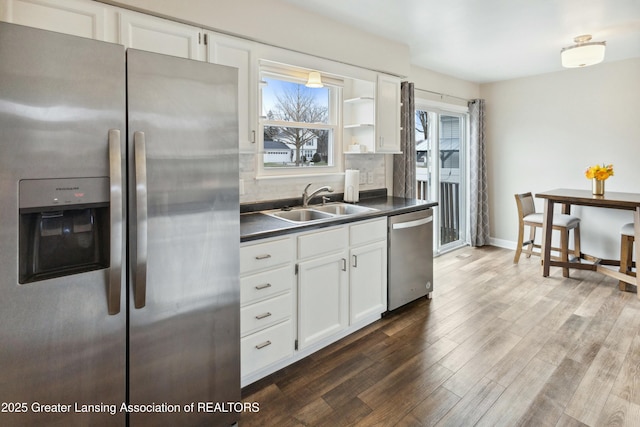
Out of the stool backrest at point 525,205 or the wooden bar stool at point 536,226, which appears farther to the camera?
the stool backrest at point 525,205

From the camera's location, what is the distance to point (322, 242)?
238 centimetres

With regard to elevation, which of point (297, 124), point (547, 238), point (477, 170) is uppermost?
point (297, 124)

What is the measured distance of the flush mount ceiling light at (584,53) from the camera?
3125 mm

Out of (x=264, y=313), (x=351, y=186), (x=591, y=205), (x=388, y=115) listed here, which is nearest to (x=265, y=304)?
(x=264, y=313)

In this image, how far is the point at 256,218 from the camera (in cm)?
250

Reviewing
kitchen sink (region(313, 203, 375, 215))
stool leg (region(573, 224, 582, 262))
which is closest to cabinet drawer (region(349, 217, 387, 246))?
kitchen sink (region(313, 203, 375, 215))

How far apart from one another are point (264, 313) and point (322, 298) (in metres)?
0.48

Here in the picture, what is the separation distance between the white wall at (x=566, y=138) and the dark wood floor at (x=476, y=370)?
1.50m

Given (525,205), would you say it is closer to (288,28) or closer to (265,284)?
(288,28)

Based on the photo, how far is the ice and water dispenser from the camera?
1207mm

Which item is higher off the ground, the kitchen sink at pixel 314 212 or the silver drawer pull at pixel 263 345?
the kitchen sink at pixel 314 212

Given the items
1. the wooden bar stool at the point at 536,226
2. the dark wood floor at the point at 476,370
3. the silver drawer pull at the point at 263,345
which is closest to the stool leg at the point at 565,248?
the wooden bar stool at the point at 536,226

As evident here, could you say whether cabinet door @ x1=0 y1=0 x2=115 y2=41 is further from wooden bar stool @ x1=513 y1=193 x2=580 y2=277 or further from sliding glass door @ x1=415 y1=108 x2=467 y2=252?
wooden bar stool @ x1=513 y1=193 x2=580 y2=277

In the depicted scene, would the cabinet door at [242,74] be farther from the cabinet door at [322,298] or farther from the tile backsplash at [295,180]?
the cabinet door at [322,298]
